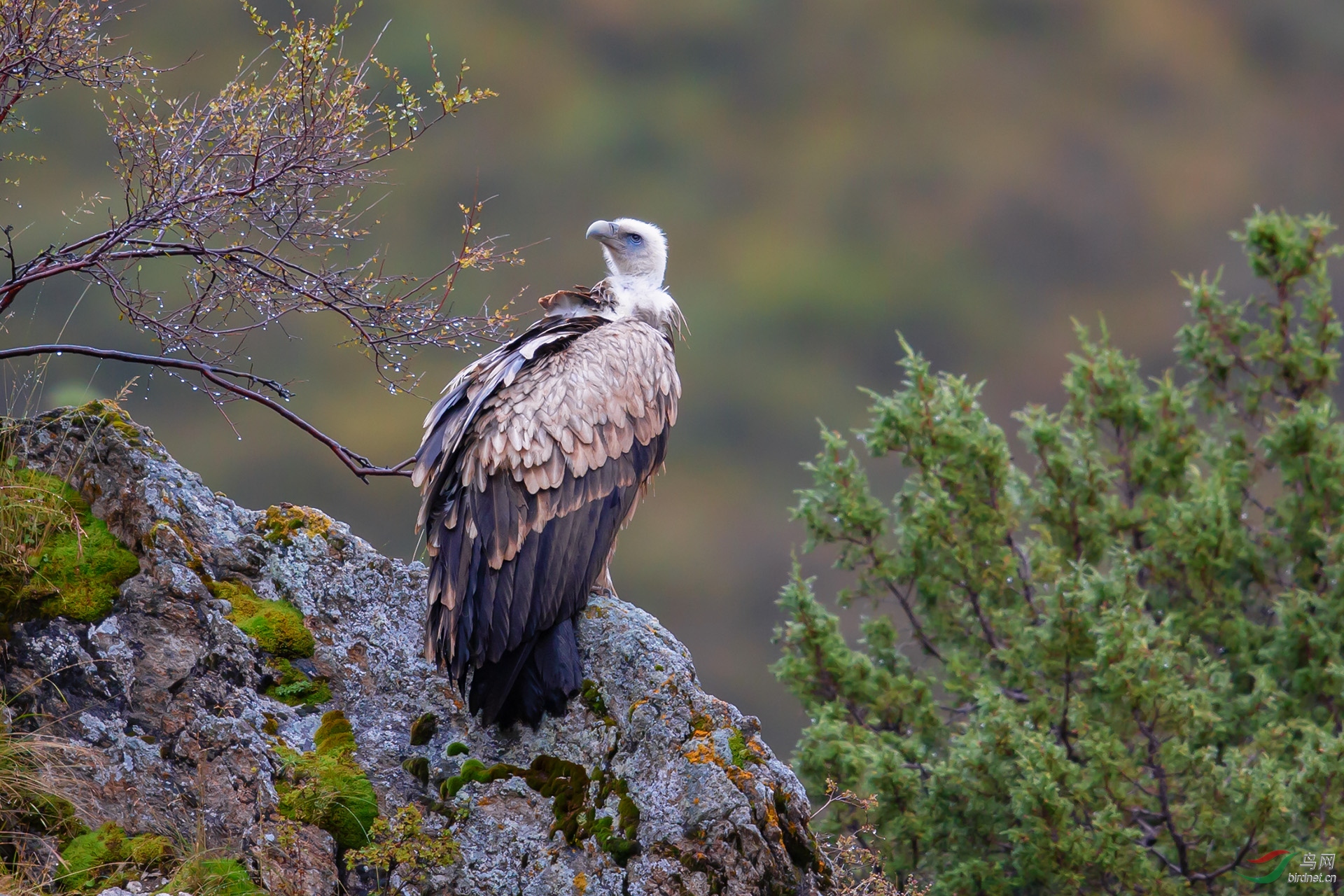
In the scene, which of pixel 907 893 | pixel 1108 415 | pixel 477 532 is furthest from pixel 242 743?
pixel 1108 415

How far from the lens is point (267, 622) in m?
5.66

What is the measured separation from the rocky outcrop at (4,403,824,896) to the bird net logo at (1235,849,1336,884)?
177 inches

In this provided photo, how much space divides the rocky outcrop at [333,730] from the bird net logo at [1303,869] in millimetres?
4500

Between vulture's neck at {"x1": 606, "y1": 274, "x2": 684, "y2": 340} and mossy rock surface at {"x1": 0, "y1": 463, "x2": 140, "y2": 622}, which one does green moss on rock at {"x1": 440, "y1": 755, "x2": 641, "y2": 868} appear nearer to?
mossy rock surface at {"x1": 0, "y1": 463, "x2": 140, "y2": 622}

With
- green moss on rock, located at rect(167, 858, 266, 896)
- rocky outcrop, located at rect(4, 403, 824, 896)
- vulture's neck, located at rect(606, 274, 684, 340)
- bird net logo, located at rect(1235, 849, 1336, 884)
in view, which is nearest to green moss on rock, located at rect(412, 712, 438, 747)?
rocky outcrop, located at rect(4, 403, 824, 896)

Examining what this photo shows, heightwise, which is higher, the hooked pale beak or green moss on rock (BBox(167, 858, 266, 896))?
the hooked pale beak

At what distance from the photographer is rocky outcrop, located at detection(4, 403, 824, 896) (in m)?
5.04

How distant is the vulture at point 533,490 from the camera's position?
5.52 meters

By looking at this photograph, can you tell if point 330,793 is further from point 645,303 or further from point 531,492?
point 645,303

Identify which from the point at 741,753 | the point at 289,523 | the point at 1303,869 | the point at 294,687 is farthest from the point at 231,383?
the point at 1303,869

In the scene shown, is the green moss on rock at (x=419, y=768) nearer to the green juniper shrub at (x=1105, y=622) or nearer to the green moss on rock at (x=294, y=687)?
the green moss on rock at (x=294, y=687)

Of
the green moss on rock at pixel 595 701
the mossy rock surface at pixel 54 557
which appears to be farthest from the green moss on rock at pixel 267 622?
the green moss on rock at pixel 595 701

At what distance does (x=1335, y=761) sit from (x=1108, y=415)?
408 cm

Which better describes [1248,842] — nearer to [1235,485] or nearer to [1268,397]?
[1235,485]
